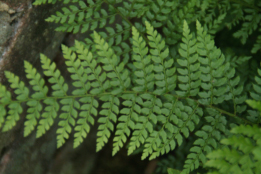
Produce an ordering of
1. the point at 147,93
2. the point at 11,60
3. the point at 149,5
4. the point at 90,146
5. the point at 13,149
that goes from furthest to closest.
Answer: the point at 90,146 → the point at 13,149 → the point at 149,5 → the point at 11,60 → the point at 147,93

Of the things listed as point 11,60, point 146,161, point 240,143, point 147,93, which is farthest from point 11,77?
point 146,161

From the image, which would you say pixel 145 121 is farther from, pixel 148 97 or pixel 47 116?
pixel 47 116

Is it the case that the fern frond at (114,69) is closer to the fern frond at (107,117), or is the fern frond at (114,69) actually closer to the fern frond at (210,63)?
the fern frond at (107,117)

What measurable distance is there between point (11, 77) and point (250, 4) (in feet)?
6.81

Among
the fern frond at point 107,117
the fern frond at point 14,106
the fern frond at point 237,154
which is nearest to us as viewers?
the fern frond at point 237,154

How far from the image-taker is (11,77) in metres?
1.47

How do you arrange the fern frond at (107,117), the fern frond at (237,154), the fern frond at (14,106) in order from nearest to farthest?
the fern frond at (237,154)
the fern frond at (14,106)
the fern frond at (107,117)

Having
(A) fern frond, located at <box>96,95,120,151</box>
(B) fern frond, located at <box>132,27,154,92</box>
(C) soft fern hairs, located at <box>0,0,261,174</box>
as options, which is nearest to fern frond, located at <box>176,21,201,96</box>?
(C) soft fern hairs, located at <box>0,0,261,174</box>

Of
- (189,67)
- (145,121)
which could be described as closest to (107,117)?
(145,121)

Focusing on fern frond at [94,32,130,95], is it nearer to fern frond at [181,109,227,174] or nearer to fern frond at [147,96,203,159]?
fern frond at [147,96,203,159]

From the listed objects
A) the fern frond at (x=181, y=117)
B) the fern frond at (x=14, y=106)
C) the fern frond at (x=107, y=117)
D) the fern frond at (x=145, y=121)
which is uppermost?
the fern frond at (x=14, y=106)

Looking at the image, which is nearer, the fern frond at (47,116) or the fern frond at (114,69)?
the fern frond at (47,116)

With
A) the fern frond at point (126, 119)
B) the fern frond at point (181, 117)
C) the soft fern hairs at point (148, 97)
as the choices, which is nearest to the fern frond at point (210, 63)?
the soft fern hairs at point (148, 97)

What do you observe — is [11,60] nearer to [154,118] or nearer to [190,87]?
[154,118]
